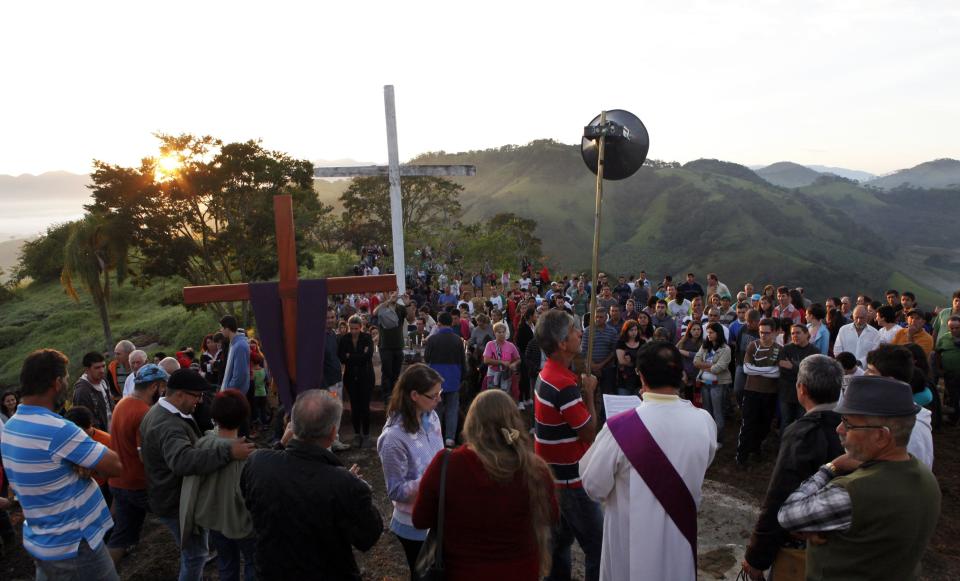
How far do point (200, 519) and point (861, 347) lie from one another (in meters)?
7.10

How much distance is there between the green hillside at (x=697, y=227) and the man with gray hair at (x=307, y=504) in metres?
55.4

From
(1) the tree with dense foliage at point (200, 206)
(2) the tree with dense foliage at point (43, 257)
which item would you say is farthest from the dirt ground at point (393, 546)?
(2) the tree with dense foliage at point (43, 257)

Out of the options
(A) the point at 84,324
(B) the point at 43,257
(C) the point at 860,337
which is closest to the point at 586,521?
(C) the point at 860,337

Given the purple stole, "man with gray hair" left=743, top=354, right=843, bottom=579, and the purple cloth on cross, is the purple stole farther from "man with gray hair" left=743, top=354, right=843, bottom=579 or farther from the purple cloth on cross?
the purple cloth on cross

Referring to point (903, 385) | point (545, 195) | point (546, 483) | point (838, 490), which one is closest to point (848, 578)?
point (838, 490)

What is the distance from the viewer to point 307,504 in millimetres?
2641

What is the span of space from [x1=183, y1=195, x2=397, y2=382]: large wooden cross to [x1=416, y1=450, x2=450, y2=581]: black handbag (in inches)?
52.5

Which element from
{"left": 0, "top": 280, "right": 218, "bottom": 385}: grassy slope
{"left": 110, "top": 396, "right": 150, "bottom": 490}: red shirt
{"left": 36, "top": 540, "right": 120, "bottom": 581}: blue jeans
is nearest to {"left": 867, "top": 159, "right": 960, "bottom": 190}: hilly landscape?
{"left": 0, "top": 280, "right": 218, "bottom": 385}: grassy slope

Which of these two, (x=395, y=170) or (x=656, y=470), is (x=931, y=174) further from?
(x=656, y=470)

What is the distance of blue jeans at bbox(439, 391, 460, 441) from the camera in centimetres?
746

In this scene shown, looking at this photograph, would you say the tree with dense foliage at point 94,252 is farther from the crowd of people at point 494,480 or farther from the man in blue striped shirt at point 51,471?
the man in blue striped shirt at point 51,471

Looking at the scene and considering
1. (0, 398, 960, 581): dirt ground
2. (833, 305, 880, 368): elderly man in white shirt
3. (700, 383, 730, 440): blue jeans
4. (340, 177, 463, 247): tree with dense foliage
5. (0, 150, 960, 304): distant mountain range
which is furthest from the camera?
(0, 150, 960, 304): distant mountain range

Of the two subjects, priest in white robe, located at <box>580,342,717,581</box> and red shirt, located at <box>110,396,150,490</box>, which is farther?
red shirt, located at <box>110,396,150,490</box>

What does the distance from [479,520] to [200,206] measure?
17.8 meters
